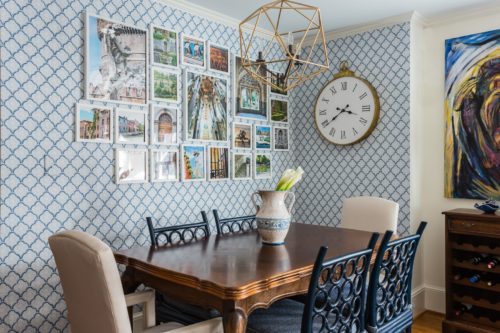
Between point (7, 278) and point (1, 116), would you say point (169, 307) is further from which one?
point (1, 116)

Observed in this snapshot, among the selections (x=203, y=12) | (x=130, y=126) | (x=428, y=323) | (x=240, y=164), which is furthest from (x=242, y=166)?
(x=428, y=323)

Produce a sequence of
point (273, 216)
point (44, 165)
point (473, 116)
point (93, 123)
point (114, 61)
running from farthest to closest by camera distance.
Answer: point (473, 116) < point (114, 61) < point (93, 123) < point (44, 165) < point (273, 216)

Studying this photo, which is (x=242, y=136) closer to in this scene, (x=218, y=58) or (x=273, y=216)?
(x=218, y=58)

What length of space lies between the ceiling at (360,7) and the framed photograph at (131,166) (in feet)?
4.23

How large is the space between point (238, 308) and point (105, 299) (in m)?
0.50

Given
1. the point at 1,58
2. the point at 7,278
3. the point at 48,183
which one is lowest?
the point at 7,278

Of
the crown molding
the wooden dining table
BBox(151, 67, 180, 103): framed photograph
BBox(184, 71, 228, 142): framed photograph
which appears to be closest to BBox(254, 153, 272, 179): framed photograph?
BBox(184, 71, 228, 142): framed photograph

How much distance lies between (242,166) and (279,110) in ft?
2.65

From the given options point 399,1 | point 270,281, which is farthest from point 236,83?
point 270,281

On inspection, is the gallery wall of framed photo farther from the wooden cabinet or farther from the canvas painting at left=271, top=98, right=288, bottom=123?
the wooden cabinet

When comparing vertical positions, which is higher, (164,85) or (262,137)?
(164,85)

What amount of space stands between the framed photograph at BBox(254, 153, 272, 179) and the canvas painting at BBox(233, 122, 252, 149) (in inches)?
6.6

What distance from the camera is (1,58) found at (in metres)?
2.29

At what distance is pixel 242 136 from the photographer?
372 cm
